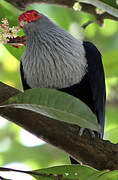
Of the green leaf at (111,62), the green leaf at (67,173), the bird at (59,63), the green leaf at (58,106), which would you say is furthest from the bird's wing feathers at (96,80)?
the green leaf at (58,106)

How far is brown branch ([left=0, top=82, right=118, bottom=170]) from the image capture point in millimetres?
2365

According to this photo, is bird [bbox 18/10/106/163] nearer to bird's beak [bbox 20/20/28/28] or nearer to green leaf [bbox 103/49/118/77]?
bird's beak [bbox 20/20/28/28]

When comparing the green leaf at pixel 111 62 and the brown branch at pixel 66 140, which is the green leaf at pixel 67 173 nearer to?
the brown branch at pixel 66 140

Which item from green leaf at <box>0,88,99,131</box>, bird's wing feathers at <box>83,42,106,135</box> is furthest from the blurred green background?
green leaf at <box>0,88,99,131</box>

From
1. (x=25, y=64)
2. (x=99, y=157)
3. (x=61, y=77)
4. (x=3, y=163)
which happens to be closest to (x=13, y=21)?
(x=25, y=64)

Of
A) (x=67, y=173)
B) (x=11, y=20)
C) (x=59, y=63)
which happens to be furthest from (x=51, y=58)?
(x=67, y=173)

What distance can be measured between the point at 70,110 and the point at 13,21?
1.47 meters

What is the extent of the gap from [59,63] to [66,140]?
80cm

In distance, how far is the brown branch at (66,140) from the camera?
237 centimetres

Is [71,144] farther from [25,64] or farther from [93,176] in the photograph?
[25,64]

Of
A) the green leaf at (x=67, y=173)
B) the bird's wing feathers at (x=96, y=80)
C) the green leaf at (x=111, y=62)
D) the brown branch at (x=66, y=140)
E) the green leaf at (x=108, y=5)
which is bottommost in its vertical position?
the green leaf at (x=67, y=173)

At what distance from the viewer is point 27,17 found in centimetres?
309

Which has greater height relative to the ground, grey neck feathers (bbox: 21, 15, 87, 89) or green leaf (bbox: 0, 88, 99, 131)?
grey neck feathers (bbox: 21, 15, 87, 89)

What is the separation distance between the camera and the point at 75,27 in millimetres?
5008
